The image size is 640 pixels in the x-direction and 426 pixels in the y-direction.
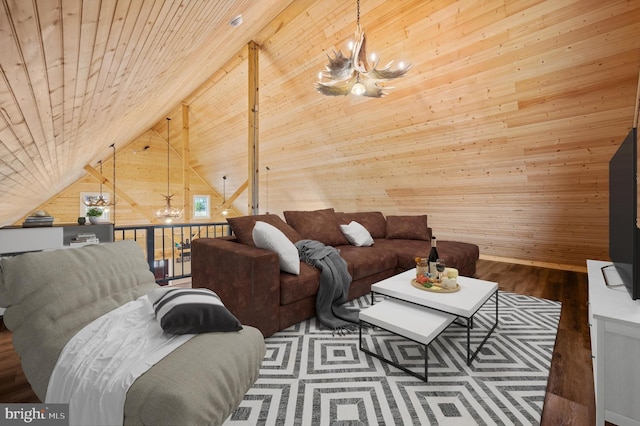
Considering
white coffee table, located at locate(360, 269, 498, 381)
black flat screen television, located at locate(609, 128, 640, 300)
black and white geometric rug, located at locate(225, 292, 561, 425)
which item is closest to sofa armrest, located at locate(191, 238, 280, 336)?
black and white geometric rug, located at locate(225, 292, 561, 425)

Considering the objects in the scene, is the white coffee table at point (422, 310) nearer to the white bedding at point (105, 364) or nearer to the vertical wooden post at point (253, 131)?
the white bedding at point (105, 364)

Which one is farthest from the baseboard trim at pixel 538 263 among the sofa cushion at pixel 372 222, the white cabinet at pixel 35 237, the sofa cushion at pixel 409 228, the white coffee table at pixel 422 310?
the white cabinet at pixel 35 237

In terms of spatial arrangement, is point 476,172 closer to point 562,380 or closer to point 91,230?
point 562,380

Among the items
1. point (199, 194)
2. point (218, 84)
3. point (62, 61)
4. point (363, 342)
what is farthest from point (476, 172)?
point (199, 194)

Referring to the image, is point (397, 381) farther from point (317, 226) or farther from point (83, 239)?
point (83, 239)

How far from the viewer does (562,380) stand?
1634mm

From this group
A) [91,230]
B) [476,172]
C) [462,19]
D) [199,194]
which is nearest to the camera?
[462,19]

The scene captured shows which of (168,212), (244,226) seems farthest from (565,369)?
(168,212)

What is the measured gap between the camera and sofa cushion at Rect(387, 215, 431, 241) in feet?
12.9

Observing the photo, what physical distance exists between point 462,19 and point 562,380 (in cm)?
318

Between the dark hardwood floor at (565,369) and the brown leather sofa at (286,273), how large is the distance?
0.99 meters

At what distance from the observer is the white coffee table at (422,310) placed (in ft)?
5.29

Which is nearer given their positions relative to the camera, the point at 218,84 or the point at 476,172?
the point at 476,172

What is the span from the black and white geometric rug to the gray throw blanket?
125 mm
